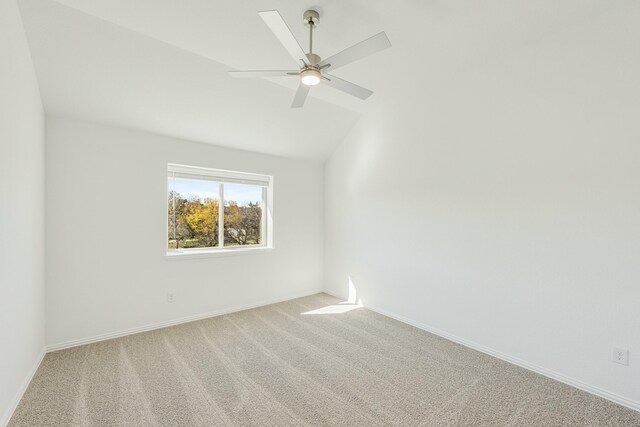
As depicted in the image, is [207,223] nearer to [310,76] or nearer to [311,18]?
[310,76]

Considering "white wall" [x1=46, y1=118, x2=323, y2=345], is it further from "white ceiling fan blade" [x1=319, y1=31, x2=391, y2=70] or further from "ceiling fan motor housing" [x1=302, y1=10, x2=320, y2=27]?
"white ceiling fan blade" [x1=319, y1=31, x2=391, y2=70]

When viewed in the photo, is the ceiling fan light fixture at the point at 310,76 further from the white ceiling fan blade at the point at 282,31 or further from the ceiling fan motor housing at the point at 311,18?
the ceiling fan motor housing at the point at 311,18

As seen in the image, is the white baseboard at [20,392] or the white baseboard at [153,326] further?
the white baseboard at [153,326]

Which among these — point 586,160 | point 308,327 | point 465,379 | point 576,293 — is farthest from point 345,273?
point 586,160

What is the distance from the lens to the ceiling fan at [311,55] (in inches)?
63.5

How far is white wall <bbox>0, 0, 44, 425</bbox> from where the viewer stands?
65.7 inches

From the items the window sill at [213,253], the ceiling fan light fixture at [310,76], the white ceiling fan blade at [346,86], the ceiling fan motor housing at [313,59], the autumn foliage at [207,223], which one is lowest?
the window sill at [213,253]

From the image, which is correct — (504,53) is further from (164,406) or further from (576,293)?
(164,406)

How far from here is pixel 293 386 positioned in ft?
7.20

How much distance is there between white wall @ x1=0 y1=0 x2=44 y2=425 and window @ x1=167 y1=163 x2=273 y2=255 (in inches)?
49.0

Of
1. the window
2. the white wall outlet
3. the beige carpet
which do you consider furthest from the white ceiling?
the white wall outlet

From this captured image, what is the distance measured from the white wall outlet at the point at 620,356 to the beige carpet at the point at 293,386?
11.7 inches

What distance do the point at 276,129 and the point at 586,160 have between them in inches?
121

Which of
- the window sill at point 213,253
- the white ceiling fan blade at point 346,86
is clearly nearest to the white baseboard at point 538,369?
the window sill at point 213,253
